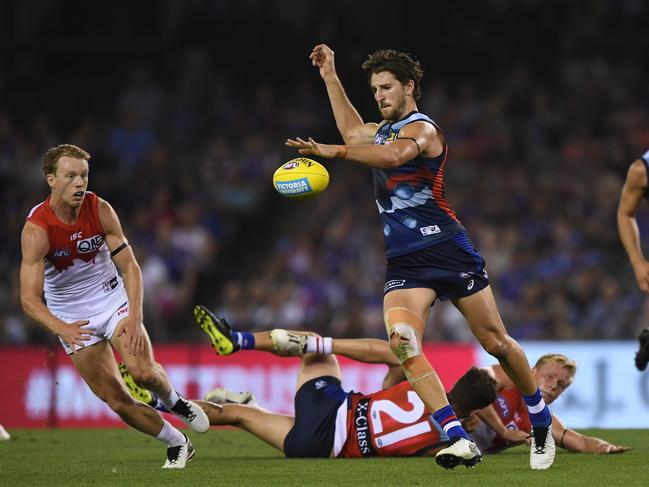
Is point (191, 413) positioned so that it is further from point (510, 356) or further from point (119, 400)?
point (510, 356)

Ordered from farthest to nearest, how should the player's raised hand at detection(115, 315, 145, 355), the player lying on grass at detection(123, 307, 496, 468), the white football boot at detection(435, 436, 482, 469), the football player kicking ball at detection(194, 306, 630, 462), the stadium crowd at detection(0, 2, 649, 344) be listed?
the stadium crowd at detection(0, 2, 649, 344) < the football player kicking ball at detection(194, 306, 630, 462) < the player lying on grass at detection(123, 307, 496, 468) < the player's raised hand at detection(115, 315, 145, 355) < the white football boot at detection(435, 436, 482, 469)

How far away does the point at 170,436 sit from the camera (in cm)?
797

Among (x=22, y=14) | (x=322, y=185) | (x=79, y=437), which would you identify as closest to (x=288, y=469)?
(x=322, y=185)

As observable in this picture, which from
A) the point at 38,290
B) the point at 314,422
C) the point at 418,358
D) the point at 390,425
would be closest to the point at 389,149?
the point at 418,358

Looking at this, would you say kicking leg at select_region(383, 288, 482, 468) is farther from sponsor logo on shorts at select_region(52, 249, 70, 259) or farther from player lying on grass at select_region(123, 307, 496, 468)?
sponsor logo on shorts at select_region(52, 249, 70, 259)

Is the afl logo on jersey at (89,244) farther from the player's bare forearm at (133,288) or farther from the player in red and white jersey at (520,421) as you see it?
the player in red and white jersey at (520,421)

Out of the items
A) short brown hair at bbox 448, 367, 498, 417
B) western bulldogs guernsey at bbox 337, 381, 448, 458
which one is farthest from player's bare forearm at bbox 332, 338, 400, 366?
short brown hair at bbox 448, 367, 498, 417

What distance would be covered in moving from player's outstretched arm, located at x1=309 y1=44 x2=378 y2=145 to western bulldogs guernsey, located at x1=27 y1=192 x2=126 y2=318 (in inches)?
68.9

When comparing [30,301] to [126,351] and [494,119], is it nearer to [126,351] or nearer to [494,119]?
[126,351]

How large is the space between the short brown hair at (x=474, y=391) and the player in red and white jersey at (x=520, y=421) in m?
0.30

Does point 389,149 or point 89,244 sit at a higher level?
point 389,149

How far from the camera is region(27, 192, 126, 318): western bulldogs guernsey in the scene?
7973 mm

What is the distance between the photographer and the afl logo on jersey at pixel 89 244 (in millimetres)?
8070

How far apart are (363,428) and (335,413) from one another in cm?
22
